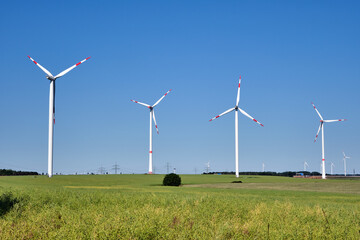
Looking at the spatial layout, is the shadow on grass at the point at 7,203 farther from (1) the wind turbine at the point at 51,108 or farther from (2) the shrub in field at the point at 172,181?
(1) the wind turbine at the point at 51,108

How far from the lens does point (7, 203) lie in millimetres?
20922

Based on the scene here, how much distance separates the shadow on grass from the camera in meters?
19.2

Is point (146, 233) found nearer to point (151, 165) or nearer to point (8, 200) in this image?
point (8, 200)

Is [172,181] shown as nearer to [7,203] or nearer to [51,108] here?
[51,108]

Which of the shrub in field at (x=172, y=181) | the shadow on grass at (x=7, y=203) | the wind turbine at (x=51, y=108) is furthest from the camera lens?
the wind turbine at (x=51, y=108)

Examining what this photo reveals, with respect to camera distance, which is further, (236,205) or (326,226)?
(236,205)

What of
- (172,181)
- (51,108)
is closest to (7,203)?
(172,181)

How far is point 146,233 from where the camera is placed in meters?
12.5

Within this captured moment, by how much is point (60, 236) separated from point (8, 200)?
11.5 m

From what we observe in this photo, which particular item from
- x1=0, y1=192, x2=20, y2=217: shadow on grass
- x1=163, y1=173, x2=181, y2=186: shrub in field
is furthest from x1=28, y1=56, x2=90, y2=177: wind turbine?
x1=0, y1=192, x2=20, y2=217: shadow on grass

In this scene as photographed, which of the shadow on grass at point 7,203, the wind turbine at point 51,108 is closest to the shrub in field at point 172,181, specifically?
the wind turbine at point 51,108

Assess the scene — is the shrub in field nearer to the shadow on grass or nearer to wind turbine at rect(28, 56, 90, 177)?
wind turbine at rect(28, 56, 90, 177)

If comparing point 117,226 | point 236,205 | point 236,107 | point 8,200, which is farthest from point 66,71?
point 117,226

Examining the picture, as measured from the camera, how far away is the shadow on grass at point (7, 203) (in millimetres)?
19244
